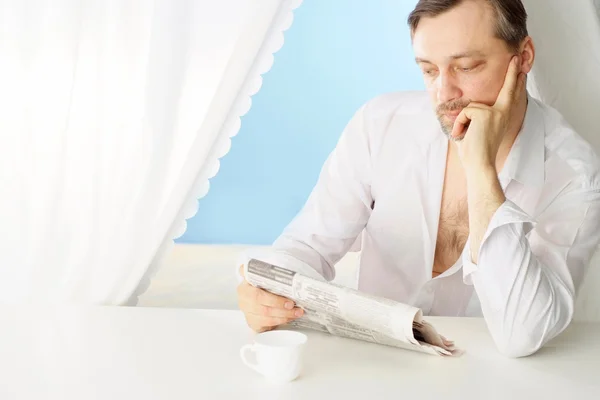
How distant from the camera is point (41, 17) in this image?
5.70 feet

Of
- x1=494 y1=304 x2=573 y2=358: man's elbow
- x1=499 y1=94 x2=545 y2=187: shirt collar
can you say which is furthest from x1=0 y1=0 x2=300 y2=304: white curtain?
x1=494 y1=304 x2=573 y2=358: man's elbow

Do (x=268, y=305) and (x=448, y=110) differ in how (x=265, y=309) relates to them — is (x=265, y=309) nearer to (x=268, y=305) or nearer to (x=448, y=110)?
(x=268, y=305)

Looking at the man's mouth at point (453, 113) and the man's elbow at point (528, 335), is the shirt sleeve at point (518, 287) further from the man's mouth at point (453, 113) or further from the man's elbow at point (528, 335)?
the man's mouth at point (453, 113)

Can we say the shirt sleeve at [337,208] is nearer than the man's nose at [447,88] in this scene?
No

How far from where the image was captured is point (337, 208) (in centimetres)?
171

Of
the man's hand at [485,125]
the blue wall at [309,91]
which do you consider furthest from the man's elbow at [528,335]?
the blue wall at [309,91]

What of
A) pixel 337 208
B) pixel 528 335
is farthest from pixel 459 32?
pixel 528 335

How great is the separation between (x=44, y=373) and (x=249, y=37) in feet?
3.07

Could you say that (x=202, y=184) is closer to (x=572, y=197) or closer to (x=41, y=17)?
(x=41, y=17)

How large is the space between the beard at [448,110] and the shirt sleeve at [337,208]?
10.4 inches

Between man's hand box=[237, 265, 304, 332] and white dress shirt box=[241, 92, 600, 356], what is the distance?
19 cm

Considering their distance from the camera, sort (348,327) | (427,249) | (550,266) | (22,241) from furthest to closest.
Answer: (22,241)
(427,249)
(550,266)
(348,327)

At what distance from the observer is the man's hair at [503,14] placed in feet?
4.91

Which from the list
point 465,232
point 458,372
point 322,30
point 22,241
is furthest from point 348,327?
point 322,30
